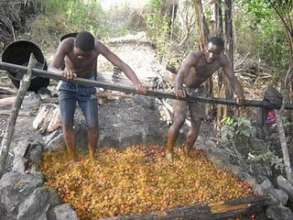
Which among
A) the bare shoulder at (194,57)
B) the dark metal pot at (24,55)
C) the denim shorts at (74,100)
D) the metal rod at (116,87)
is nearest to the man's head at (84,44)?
the metal rod at (116,87)

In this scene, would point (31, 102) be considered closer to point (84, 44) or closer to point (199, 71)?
point (84, 44)

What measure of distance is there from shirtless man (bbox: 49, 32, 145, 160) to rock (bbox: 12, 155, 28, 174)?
598 mm

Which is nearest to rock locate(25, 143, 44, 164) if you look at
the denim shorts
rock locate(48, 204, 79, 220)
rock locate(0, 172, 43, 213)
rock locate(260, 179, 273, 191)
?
the denim shorts

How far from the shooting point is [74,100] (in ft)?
19.7

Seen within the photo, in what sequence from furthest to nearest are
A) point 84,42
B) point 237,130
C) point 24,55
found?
point 24,55 → point 237,130 → point 84,42

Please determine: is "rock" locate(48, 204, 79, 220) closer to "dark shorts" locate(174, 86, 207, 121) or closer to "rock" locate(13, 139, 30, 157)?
"rock" locate(13, 139, 30, 157)

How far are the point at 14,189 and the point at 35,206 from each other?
1.05ft

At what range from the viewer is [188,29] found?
1176cm

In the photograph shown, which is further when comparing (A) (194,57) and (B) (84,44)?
(A) (194,57)

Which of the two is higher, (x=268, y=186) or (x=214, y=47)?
(x=214, y=47)

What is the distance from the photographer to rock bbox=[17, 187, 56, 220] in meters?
4.98

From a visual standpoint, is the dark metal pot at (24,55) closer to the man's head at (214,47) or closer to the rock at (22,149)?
the rock at (22,149)

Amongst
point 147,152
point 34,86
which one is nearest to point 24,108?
point 34,86

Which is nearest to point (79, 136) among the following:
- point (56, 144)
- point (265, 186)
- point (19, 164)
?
point (56, 144)
